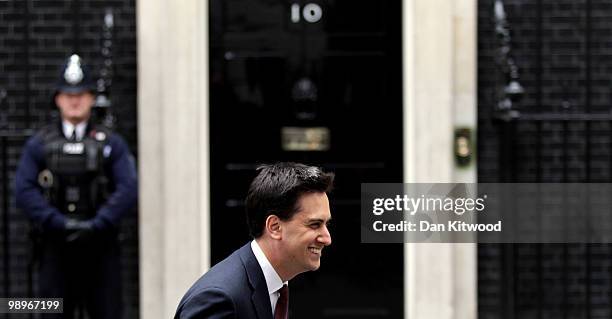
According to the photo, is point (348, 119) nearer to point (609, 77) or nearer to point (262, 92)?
point (262, 92)

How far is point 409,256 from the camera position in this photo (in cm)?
830

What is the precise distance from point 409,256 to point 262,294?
185 inches

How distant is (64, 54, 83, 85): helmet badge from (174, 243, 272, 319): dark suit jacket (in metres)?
4.15

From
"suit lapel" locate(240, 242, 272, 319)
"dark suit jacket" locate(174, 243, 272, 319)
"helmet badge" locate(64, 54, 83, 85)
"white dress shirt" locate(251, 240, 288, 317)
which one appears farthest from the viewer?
"helmet badge" locate(64, 54, 83, 85)

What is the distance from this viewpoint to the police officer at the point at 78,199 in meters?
7.48

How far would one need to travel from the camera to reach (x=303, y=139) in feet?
27.7

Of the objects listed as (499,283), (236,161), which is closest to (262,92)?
(236,161)

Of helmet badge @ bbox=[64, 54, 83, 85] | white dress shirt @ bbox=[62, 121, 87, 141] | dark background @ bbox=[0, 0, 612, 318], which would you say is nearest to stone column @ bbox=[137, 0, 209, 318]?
Answer: dark background @ bbox=[0, 0, 612, 318]

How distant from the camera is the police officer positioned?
748cm

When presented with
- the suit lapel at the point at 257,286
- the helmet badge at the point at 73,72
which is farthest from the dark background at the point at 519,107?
the suit lapel at the point at 257,286

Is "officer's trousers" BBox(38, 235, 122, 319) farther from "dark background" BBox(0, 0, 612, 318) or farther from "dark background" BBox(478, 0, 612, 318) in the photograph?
"dark background" BBox(478, 0, 612, 318)

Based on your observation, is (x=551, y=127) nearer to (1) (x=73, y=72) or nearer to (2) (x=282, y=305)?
(1) (x=73, y=72)

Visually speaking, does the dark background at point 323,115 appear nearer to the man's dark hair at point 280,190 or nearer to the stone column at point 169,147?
the stone column at point 169,147

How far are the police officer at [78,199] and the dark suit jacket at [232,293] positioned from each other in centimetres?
389
